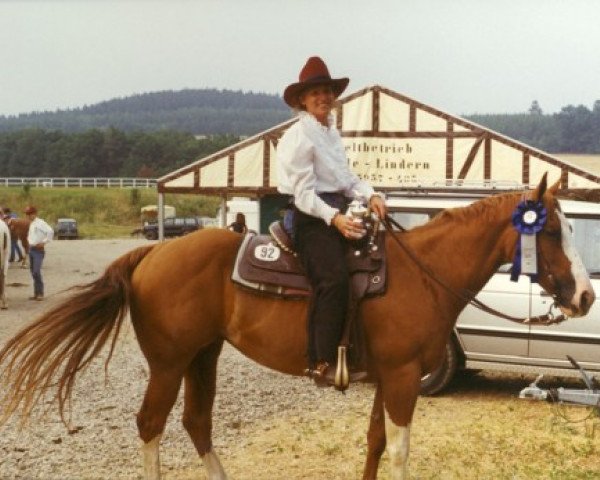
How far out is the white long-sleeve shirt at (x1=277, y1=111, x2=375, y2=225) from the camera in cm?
456

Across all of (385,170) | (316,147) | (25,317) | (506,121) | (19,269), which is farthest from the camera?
(506,121)

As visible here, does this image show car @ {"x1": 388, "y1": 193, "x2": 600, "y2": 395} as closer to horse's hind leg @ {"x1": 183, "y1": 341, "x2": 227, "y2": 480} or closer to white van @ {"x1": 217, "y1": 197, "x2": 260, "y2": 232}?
horse's hind leg @ {"x1": 183, "y1": 341, "x2": 227, "y2": 480}

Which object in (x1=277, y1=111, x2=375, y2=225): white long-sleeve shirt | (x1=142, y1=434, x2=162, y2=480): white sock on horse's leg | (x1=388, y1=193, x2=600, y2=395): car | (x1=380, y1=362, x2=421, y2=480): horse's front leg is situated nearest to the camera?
(x1=380, y1=362, x2=421, y2=480): horse's front leg

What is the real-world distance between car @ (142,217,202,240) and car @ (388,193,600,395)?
136 ft

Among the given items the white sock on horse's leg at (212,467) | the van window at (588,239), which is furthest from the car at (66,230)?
the white sock on horse's leg at (212,467)

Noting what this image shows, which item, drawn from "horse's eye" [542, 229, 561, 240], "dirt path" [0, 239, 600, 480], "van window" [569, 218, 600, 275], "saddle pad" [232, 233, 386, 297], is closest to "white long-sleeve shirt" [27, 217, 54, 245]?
"dirt path" [0, 239, 600, 480]

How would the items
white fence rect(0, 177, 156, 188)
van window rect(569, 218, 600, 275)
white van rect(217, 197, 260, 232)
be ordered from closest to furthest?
1. van window rect(569, 218, 600, 275)
2. white van rect(217, 197, 260, 232)
3. white fence rect(0, 177, 156, 188)

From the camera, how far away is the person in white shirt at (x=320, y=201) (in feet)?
14.7

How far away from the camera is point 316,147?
4633 millimetres

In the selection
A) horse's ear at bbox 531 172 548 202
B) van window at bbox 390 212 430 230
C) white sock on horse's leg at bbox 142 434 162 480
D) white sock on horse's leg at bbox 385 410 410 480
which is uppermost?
horse's ear at bbox 531 172 548 202

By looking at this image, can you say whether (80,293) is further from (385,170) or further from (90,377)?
(385,170)

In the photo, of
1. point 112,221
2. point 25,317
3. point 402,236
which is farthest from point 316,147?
point 112,221

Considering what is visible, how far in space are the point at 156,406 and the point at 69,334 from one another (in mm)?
746

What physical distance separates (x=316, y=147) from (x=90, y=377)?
5633 mm
